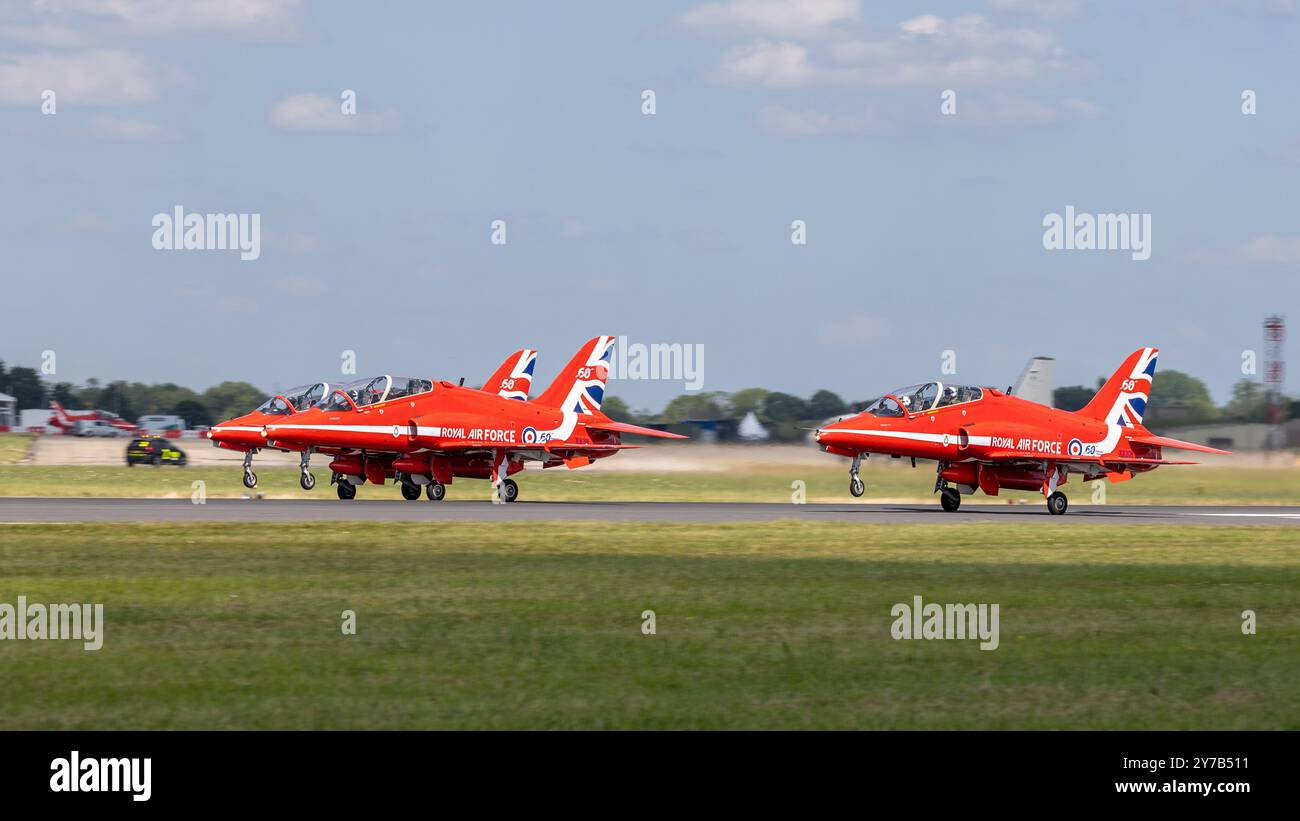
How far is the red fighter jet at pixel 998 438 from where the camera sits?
37188 mm

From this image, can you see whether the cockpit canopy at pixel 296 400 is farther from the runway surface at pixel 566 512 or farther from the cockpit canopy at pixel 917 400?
the cockpit canopy at pixel 917 400

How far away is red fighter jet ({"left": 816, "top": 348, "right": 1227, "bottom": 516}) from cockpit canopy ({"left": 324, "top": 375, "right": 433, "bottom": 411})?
36.1ft

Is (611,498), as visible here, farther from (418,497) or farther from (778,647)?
(778,647)

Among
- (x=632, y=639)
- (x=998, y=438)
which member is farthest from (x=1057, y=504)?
(x=632, y=639)

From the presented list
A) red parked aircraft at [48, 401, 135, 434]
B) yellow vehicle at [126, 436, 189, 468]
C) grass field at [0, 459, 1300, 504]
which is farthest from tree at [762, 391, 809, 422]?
red parked aircraft at [48, 401, 135, 434]

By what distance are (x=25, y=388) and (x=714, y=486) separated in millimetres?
71776

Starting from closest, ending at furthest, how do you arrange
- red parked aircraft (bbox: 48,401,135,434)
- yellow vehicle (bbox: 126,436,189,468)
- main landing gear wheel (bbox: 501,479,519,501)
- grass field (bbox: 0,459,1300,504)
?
main landing gear wheel (bbox: 501,479,519,501)
grass field (bbox: 0,459,1300,504)
yellow vehicle (bbox: 126,436,189,468)
red parked aircraft (bbox: 48,401,135,434)

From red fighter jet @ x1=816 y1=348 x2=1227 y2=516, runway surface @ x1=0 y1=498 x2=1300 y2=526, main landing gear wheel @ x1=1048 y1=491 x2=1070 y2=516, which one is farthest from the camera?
main landing gear wheel @ x1=1048 y1=491 x2=1070 y2=516

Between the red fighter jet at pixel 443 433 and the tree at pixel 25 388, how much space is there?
188 feet

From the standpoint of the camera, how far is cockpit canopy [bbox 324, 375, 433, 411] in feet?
130

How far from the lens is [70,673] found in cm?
1166

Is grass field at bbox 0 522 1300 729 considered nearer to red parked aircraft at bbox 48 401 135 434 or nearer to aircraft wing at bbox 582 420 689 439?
aircraft wing at bbox 582 420 689 439
